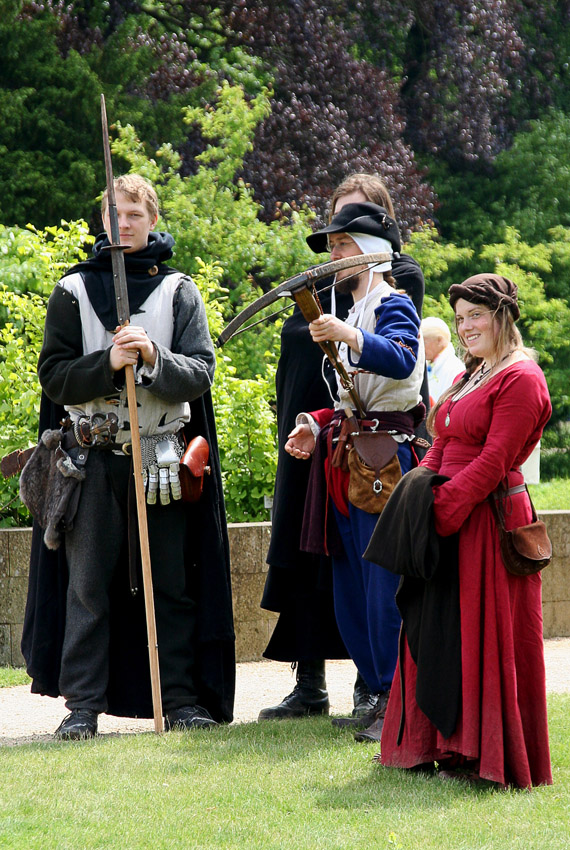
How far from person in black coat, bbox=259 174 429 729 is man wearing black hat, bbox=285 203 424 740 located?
0.31 m

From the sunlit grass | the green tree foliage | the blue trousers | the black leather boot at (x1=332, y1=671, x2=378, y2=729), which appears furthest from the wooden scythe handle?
the green tree foliage

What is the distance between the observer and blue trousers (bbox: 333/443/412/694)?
14.7ft

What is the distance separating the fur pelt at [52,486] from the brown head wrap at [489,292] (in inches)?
71.4

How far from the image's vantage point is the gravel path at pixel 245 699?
5.27 meters

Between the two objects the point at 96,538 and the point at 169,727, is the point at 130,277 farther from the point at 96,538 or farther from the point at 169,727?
the point at 169,727

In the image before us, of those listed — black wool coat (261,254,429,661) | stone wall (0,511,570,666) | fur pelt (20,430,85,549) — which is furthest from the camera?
stone wall (0,511,570,666)

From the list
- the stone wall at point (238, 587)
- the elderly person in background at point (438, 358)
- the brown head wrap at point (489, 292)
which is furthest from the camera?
the elderly person in background at point (438, 358)

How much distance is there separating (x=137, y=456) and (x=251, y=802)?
5.10ft

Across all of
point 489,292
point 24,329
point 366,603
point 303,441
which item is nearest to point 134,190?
point 303,441

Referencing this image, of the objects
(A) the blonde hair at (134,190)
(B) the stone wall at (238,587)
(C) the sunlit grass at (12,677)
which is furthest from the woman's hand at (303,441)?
(C) the sunlit grass at (12,677)

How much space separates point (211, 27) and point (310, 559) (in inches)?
581

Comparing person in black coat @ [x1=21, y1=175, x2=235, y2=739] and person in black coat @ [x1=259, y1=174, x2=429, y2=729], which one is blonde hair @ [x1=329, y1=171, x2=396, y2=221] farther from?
person in black coat @ [x1=21, y1=175, x2=235, y2=739]

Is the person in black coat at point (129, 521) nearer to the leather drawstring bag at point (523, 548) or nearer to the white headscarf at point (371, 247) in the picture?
the white headscarf at point (371, 247)

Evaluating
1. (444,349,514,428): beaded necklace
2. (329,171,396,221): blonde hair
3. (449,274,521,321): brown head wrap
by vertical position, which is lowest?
(444,349,514,428): beaded necklace
